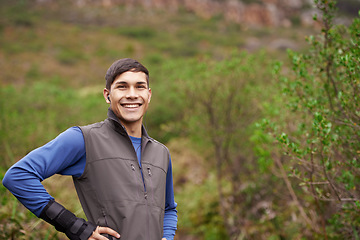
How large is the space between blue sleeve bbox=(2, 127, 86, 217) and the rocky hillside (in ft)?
→ 211

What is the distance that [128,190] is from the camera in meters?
1.95

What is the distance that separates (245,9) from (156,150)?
7309cm

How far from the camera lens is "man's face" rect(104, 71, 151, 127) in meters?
2.14

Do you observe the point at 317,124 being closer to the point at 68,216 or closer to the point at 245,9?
the point at 68,216

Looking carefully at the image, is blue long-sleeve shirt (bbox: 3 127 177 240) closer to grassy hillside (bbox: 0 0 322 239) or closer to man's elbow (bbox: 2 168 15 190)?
man's elbow (bbox: 2 168 15 190)

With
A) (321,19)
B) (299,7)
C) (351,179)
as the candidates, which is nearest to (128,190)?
(351,179)

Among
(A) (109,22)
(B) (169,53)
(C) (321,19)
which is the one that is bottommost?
(C) (321,19)

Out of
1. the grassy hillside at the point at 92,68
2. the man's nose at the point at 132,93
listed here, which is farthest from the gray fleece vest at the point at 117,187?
the grassy hillside at the point at 92,68

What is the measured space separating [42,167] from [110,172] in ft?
1.27

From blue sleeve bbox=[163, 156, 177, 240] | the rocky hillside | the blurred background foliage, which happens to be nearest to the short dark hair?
blue sleeve bbox=[163, 156, 177, 240]

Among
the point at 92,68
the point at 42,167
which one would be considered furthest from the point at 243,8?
the point at 42,167

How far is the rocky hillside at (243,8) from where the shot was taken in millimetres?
64875

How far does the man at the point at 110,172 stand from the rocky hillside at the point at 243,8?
64.0m

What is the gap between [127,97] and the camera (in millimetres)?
2141
